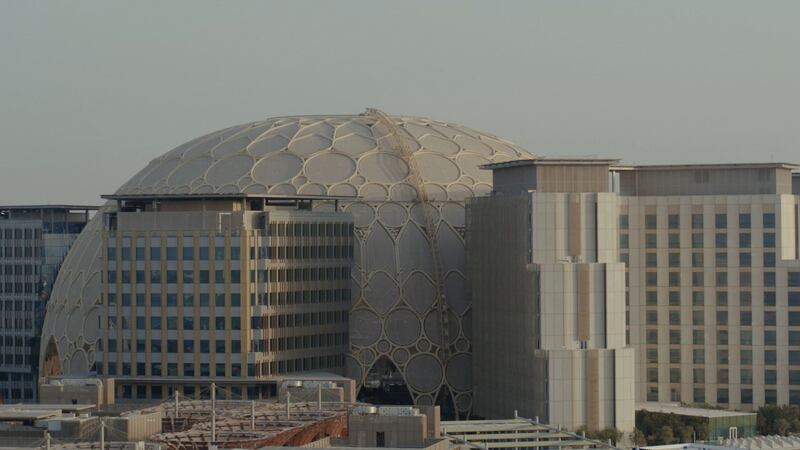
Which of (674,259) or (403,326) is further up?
(674,259)

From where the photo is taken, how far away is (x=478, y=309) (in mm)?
166750

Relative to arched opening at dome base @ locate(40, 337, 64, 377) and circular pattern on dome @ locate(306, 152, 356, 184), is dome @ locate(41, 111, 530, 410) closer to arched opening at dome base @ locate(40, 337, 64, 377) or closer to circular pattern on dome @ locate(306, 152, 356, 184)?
circular pattern on dome @ locate(306, 152, 356, 184)

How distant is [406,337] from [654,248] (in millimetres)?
23802

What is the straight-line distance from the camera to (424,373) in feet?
560

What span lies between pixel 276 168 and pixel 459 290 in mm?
19661

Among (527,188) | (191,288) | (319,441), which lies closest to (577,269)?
(527,188)

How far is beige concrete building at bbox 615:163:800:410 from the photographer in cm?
15862

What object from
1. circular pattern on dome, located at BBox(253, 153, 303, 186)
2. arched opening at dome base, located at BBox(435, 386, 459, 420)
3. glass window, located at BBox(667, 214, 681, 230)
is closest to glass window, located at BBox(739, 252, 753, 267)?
glass window, located at BBox(667, 214, 681, 230)

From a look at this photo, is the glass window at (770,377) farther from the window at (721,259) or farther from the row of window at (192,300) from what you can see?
the row of window at (192,300)

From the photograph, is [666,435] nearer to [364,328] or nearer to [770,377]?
[770,377]

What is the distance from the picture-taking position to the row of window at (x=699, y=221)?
6240 inches

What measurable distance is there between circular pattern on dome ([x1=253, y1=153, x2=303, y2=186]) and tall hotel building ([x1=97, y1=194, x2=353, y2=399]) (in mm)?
13530

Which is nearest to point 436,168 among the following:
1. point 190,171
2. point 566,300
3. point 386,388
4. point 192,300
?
point 386,388

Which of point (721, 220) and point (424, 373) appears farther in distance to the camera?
point (424, 373)
